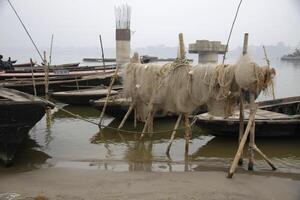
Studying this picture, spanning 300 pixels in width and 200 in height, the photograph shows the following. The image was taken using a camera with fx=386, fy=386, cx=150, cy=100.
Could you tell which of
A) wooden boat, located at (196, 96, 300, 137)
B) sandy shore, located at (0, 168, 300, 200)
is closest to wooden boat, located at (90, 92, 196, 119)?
wooden boat, located at (196, 96, 300, 137)

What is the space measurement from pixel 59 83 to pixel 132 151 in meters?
11.2

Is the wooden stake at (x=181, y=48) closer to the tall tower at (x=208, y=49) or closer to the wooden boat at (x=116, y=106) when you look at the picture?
the wooden boat at (x=116, y=106)

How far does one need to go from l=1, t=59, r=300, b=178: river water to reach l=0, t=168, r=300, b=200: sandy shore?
0.76 m

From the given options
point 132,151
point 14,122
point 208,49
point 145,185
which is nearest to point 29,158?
point 14,122

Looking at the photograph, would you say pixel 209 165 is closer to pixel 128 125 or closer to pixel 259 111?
pixel 259 111

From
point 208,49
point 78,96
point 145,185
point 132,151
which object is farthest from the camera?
point 208,49

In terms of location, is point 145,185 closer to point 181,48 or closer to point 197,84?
point 197,84

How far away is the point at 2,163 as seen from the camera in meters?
8.90

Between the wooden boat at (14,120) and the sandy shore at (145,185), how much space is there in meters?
0.77

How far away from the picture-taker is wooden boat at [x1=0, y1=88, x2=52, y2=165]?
8.44 meters

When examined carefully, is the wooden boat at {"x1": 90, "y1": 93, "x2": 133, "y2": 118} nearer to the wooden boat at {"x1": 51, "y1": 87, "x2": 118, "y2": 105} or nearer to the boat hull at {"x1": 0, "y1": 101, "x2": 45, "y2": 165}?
the wooden boat at {"x1": 51, "y1": 87, "x2": 118, "y2": 105}

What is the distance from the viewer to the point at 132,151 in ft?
35.1

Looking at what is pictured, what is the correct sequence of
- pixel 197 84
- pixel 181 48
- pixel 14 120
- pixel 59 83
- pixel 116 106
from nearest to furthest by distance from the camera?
pixel 14 120
pixel 197 84
pixel 181 48
pixel 116 106
pixel 59 83

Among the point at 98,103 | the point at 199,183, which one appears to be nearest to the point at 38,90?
the point at 98,103
